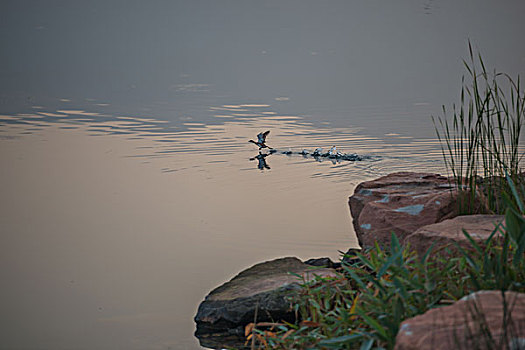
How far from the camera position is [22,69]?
41.3ft

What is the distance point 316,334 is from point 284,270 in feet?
3.32

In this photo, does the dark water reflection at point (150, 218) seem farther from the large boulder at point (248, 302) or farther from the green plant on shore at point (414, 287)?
the green plant on shore at point (414, 287)

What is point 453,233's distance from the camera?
2324 millimetres

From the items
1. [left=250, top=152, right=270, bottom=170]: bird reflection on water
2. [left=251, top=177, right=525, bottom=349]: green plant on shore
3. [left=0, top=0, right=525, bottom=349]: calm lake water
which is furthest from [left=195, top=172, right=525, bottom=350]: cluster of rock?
[left=250, top=152, right=270, bottom=170]: bird reflection on water

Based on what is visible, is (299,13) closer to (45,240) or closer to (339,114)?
(339,114)

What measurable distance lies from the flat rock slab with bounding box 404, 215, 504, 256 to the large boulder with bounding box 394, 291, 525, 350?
56 cm

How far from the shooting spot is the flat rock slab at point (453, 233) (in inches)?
87.3

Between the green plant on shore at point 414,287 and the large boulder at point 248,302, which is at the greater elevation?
the green plant on shore at point 414,287

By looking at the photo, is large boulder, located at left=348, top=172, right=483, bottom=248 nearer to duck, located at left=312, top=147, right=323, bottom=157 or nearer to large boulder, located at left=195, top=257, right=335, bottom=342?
large boulder, located at left=195, top=257, right=335, bottom=342

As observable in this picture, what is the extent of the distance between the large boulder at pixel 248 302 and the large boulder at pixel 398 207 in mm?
395

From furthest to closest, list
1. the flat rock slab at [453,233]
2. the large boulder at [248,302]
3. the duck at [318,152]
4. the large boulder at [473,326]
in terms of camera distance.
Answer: the duck at [318,152] → the large boulder at [248,302] → the flat rock slab at [453,233] → the large boulder at [473,326]

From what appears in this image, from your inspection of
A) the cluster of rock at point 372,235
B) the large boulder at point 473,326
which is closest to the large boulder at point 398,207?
the cluster of rock at point 372,235

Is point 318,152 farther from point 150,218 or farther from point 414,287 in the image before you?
point 414,287

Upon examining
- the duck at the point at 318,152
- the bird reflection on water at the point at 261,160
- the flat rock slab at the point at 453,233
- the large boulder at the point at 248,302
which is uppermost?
the duck at the point at 318,152
